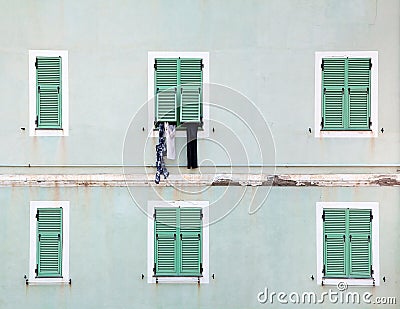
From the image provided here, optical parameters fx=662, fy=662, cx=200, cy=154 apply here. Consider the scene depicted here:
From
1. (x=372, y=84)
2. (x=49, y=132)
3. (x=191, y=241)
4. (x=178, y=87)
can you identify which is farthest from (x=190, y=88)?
(x=372, y=84)

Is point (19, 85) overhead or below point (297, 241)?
overhead

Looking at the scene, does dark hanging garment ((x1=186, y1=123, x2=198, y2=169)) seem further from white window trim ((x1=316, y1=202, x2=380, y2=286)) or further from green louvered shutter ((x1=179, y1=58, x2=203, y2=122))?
white window trim ((x1=316, y1=202, x2=380, y2=286))

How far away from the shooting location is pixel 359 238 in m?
12.6

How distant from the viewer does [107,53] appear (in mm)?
12648

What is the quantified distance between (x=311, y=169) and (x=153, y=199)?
3.08 m

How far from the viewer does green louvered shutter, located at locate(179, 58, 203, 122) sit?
12.5m

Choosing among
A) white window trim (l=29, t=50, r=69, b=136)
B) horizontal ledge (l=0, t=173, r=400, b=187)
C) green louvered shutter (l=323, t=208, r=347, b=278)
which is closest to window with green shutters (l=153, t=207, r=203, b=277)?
horizontal ledge (l=0, t=173, r=400, b=187)

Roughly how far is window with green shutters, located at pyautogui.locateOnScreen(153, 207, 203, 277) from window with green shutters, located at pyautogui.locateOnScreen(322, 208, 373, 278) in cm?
244

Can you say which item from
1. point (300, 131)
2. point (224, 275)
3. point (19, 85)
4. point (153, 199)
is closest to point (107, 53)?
point (19, 85)

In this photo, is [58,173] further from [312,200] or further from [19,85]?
[312,200]

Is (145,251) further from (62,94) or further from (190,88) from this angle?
(62,94)

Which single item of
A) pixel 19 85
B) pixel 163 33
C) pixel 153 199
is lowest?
pixel 153 199

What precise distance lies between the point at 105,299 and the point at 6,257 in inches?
80.6

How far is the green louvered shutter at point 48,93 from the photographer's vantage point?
12.6 m
